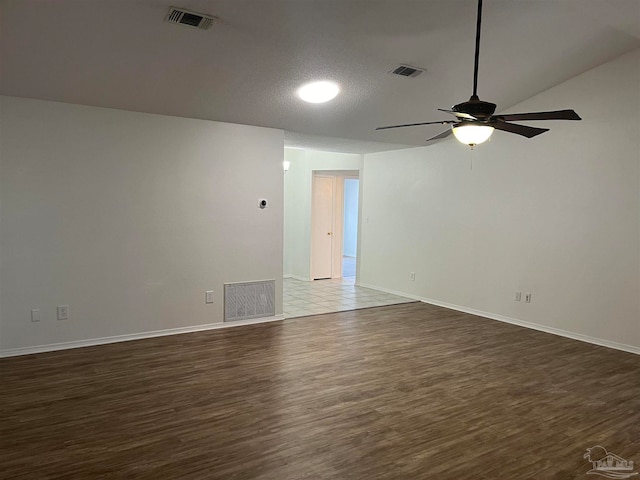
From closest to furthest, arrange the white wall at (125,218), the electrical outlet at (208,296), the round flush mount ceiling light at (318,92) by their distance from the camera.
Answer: the white wall at (125,218) < the round flush mount ceiling light at (318,92) < the electrical outlet at (208,296)

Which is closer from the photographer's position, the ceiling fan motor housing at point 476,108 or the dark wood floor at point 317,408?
the dark wood floor at point 317,408

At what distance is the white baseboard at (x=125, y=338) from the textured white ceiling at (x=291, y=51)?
7.64 feet

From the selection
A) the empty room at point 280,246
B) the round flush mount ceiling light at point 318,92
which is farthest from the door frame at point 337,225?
the round flush mount ceiling light at point 318,92

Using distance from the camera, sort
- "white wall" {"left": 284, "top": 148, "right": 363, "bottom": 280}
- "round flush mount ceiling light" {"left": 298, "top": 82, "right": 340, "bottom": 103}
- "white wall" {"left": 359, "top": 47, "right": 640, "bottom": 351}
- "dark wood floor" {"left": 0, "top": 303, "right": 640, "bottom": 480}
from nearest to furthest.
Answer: "dark wood floor" {"left": 0, "top": 303, "right": 640, "bottom": 480}, "round flush mount ceiling light" {"left": 298, "top": 82, "right": 340, "bottom": 103}, "white wall" {"left": 359, "top": 47, "right": 640, "bottom": 351}, "white wall" {"left": 284, "top": 148, "right": 363, "bottom": 280}

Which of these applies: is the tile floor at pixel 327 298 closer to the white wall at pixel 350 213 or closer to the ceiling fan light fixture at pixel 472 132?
the ceiling fan light fixture at pixel 472 132

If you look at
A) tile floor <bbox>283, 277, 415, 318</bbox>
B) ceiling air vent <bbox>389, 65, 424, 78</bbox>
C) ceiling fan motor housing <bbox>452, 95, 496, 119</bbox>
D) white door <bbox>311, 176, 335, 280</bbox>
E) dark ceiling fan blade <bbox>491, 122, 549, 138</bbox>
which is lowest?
tile floor <bbox>283, 277, 415, 318</bbox>

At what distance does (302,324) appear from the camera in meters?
5.40

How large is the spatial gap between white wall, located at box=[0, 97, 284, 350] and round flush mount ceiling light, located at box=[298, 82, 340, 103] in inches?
33.5

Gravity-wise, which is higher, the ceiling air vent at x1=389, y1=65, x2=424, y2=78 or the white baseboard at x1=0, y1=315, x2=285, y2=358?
the ceiling air vent at x1=389, y1=65, x2=424, y2=78

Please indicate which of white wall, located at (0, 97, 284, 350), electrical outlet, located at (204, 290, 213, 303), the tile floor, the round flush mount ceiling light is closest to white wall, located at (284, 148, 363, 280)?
the tile floor

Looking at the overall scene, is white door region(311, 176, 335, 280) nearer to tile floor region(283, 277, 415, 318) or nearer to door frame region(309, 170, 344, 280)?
door frame region(309, 170, 344, 280)

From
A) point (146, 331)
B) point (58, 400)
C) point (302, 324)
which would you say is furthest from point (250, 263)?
point (58, 400)

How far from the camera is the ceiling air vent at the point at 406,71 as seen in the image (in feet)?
14.1

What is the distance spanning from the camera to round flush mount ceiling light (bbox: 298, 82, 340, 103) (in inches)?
176
